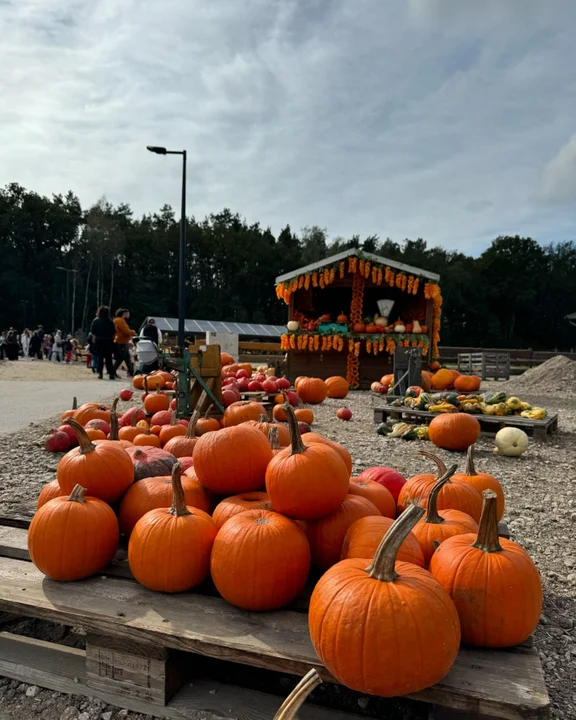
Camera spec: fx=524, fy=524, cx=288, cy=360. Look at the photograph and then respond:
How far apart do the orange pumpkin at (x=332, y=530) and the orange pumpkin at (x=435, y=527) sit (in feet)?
0.73

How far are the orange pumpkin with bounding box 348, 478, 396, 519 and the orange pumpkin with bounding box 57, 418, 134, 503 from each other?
3.47 ft

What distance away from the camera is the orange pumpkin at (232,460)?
7.66ft

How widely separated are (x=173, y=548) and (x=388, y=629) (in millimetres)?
845

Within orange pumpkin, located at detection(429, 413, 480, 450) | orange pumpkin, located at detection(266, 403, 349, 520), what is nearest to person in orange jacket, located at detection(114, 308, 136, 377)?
orange pumpkin, located at detection(429, 413, 480, 450)

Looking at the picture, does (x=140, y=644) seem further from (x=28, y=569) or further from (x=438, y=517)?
(x=438, y=517)

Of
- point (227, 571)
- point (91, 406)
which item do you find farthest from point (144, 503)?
point (91, 406)

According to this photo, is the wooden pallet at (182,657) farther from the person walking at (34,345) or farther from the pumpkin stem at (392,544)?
the person walking at (34,345)

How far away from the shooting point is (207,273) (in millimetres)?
64938

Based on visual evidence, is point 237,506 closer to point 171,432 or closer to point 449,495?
point 449,495

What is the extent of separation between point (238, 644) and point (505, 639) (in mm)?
836

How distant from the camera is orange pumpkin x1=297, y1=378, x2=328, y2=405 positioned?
9.09 meters

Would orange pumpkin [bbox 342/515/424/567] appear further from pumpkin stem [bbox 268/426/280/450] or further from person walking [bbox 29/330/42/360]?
person walking [bbox 29/330/42/360]

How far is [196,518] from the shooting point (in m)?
2.05

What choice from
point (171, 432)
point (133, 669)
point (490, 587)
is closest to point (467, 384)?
point (171, 432)
